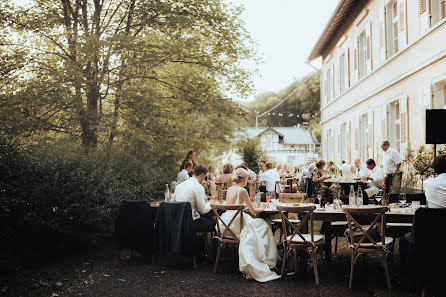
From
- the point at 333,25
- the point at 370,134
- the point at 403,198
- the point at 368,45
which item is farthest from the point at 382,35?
the point at 403,198

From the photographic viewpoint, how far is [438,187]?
539 cm

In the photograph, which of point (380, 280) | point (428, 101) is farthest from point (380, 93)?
point (380, 280)

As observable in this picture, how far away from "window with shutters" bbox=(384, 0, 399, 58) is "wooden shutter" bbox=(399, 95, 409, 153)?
2.11 metres

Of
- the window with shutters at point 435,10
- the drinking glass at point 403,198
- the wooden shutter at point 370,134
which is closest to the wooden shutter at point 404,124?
the window with shutters at point 435,10

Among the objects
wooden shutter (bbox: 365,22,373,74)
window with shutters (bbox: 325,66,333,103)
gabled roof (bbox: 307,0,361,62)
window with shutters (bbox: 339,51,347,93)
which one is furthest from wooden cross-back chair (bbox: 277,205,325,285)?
window with shutters (bbox: 325,66,333,103)

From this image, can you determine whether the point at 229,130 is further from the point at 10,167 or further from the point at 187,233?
the point at 10,167

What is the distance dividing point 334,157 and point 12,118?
56.7 feet

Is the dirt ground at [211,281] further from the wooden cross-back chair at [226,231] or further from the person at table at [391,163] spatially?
the person at table at [391,163]

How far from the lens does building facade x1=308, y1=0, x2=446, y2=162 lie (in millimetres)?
11000

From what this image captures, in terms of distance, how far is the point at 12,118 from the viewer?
33.8ft

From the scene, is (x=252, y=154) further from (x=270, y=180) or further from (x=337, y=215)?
(x=337, y=215)

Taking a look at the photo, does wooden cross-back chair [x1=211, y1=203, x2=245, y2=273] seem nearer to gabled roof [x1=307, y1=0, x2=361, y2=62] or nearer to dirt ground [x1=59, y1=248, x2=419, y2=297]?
dirt ground [x1=59, y1=248, x2=419, y2=297]

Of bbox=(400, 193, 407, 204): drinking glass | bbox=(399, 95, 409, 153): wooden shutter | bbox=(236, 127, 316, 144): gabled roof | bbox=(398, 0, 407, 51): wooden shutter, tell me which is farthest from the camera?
bbox=(236, 127, 316, 144): gabled roof

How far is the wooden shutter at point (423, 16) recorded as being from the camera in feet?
36.1
